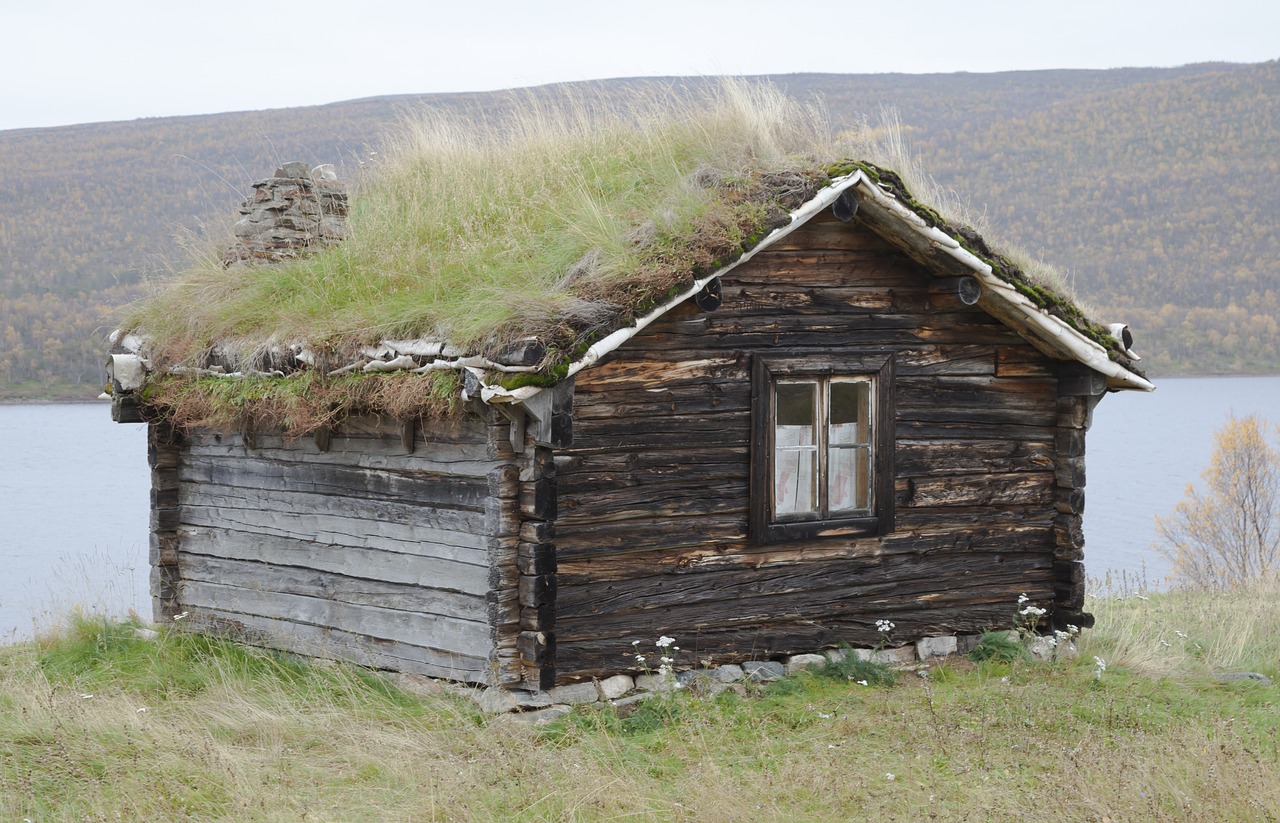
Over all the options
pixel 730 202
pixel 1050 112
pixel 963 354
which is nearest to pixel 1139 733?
pixel 963 354

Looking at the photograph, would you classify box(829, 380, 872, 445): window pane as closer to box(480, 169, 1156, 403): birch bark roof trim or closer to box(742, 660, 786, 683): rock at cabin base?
box(480, 169, 1156, 403): birch bark roof trim

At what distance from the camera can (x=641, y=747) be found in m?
7.24

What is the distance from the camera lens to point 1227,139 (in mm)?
62875

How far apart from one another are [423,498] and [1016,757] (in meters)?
3.94

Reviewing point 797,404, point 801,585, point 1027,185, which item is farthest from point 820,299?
point 1027,185

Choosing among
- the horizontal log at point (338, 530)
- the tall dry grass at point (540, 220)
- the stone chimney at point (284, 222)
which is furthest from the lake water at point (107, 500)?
the tall dry grass at point (540, 220)

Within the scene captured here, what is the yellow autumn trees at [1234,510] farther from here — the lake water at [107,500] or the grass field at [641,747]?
the grass field at [641,747]

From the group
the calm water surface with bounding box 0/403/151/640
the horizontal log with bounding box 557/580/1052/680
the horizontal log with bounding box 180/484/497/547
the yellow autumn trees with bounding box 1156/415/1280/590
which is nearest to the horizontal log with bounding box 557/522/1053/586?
the horizontal log with bounding box 557/580/1052/680

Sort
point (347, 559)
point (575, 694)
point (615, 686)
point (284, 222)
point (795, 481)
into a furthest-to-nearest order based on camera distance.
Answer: point (284, 222) → point (347, 559) → point (795, 481) → point (615, 686) → point (575, 694)

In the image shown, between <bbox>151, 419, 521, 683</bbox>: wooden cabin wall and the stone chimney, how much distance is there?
158 cm

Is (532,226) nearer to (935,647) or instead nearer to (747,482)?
(747,482)

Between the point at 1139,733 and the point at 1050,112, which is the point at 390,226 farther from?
the point at 1050,112

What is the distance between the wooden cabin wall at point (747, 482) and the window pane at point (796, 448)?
0.29 m

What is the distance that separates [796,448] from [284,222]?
190 inches
